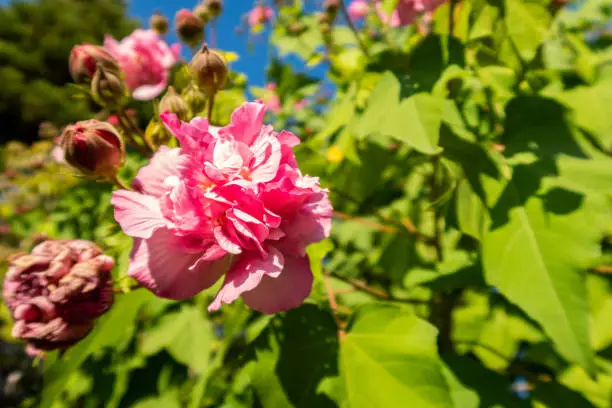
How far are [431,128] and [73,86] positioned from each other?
77 cm

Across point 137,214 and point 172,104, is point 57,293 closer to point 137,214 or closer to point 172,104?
point 137,214

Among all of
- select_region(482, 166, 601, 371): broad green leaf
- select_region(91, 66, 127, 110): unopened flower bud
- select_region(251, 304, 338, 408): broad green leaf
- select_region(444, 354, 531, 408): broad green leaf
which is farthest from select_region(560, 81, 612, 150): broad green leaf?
select_region(91, 66, 127, 110): unopened flower bud

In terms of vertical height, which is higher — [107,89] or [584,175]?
[107,89]

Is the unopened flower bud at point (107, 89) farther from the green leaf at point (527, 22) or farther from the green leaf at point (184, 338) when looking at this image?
the green leaf at point (184, 338)

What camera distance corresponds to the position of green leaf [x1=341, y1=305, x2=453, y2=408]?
0.81 metres

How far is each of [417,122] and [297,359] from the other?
1.83ft

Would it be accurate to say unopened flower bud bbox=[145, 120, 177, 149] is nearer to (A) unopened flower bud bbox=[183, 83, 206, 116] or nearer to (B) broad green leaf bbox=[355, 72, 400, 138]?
(A) unopened flower bud bbox=[183, 83, 206, 116]

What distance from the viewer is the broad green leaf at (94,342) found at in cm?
76

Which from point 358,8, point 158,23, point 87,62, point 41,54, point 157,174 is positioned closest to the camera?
point 157,174

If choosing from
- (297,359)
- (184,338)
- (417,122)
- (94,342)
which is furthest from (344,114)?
(184,338)

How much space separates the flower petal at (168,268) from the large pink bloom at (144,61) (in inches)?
26.0

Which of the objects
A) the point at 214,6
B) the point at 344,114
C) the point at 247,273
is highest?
the point at 214,6

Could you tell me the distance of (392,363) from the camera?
848 millimetres

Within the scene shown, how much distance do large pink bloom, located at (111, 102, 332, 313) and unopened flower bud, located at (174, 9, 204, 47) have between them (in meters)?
0.66
